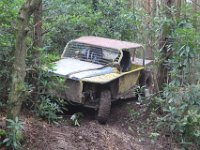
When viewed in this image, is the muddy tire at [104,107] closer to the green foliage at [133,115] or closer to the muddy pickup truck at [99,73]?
the muddy pickup truck at [99,73]

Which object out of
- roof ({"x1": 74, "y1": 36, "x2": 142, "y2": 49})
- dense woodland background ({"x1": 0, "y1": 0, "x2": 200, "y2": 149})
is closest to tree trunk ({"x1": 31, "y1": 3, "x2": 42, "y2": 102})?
dense woodland background ({"x1": 0, "y1": 0, "x2": 200, "y2": 149})

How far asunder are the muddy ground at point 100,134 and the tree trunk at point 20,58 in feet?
2.50

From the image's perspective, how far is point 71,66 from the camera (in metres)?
8.91

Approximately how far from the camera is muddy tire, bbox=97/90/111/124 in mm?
8312

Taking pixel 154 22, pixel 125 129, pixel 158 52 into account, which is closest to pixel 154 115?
Result: pixel 125 129

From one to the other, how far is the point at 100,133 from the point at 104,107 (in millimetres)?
817

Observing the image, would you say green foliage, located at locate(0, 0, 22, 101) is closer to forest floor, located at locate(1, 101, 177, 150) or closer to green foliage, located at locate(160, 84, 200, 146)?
forest floor, located at locate(1, 101, 177, 150)

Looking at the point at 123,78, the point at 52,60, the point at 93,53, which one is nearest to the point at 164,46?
the point at 123,78

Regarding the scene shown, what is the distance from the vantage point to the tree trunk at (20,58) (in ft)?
16.8

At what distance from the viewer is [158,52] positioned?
28.8 feet

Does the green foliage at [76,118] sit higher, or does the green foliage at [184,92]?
the green foliage at [184,92]

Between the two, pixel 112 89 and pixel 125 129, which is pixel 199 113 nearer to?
pixel 125 129

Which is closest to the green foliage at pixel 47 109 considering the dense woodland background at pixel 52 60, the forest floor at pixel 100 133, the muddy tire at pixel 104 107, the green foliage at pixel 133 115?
the dense woodland background at pixel 52 60

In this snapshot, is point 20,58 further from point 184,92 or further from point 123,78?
point 123,78
